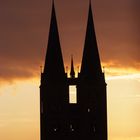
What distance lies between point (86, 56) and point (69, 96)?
2434mm

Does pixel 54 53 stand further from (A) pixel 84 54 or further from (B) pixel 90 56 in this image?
(B) pixel 90 56

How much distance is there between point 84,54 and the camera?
8531 centimetres

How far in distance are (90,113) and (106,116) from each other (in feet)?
3.56

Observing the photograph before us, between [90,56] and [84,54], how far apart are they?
1.12ft

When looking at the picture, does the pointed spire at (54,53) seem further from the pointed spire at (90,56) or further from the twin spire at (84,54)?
the pointed spire at (90,56)

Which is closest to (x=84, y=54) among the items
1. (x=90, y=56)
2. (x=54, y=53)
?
(x=90, y=56)

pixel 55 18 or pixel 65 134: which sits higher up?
pixel 55 18

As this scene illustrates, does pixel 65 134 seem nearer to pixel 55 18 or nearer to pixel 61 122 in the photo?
pixel 61 122

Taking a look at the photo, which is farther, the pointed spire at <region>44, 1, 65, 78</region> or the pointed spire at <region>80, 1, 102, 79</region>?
the pointed spire at <region>44, 1, 65, 78</region>

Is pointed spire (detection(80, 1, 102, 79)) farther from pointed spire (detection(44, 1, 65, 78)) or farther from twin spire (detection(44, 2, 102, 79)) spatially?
pointed spire (detection(44, 1, 65, 78))

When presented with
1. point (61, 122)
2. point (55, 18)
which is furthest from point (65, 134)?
point (55, 18)

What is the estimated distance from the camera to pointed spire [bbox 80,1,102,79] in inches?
3356

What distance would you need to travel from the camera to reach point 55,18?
85.4 metres

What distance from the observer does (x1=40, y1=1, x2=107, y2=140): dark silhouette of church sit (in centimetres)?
8550
